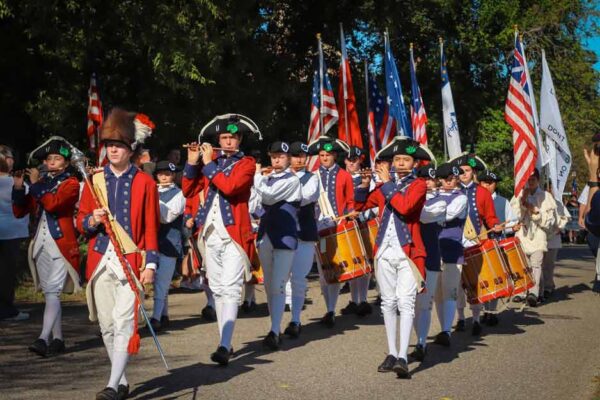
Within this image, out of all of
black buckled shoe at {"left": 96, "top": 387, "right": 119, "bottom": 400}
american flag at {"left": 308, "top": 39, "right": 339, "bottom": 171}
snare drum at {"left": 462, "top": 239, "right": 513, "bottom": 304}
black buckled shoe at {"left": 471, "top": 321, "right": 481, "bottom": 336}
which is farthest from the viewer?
american flag at {"left": 308, "top": 39, "right": 339, "bottom": 171}

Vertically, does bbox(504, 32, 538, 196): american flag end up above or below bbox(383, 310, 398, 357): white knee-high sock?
above

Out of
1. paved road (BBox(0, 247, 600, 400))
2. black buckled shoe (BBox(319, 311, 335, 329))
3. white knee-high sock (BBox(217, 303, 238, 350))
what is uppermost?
white knee-high sock (BBox(217, 303, 238, 350))

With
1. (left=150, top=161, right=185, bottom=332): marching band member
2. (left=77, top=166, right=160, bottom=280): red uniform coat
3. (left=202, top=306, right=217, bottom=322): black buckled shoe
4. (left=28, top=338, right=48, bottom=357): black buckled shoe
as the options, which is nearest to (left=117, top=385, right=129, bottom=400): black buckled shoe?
(left=77, top=166, right=160, bottom=280): red uniform coat

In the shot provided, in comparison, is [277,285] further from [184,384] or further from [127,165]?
[127,165]

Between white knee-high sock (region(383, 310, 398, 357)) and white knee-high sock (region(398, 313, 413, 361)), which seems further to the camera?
white knee-high sock (region(383, 310, 398, 357))

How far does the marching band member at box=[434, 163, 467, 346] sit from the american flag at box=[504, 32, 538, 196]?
431 centimetres

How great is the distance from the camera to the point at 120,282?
8031 mm

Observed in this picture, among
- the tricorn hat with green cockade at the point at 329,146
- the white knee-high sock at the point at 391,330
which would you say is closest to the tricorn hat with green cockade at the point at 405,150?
the white knee-high sock at the point at 391,330

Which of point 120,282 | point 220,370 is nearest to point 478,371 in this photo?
point 220,370

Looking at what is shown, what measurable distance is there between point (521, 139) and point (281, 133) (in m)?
10.2

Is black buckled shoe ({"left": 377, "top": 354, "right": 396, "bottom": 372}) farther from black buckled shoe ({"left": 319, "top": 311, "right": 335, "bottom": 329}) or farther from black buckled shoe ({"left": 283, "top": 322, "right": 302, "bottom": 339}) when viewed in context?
black buckled shoe ({"left": 319, "top": 311, "right": 335, "bottom": 329})

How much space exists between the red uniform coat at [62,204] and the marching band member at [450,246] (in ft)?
12.5

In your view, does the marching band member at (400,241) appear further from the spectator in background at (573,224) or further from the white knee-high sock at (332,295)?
the spectator in background at (573,224)

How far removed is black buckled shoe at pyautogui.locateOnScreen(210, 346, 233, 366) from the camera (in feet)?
31.3
